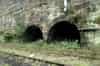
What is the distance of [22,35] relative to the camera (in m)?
11.0

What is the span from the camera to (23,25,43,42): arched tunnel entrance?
10977 mm

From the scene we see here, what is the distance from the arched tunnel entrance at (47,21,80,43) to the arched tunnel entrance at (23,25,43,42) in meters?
0.90

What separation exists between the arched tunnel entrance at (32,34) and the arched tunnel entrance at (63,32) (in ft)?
2.96

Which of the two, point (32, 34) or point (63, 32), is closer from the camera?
point (63, 32)

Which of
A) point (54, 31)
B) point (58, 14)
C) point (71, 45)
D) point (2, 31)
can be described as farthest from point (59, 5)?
point (2, 31)

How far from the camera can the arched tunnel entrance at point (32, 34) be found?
11.0 meters

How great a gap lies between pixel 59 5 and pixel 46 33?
1.11 m

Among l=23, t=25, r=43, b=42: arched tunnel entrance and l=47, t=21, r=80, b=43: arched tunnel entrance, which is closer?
l=47, t=21, r=80, b=43: arched tunnel entrance

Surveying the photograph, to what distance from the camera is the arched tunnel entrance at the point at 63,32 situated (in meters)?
9.86

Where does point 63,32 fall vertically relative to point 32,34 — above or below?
above

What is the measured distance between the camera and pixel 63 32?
10.4 meters

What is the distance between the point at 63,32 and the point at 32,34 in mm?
1550

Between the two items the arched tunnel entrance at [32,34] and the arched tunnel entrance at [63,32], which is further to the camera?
the arched tunnel entrance at [32,34]

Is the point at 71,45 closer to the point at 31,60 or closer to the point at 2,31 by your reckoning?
the point at 31,60
